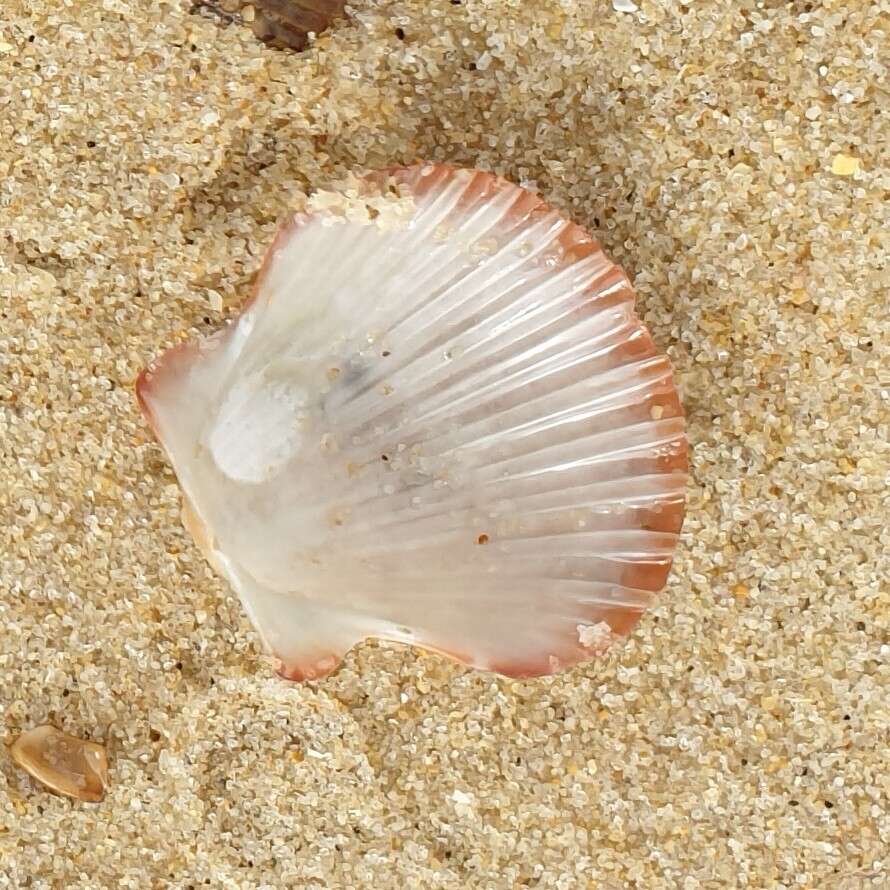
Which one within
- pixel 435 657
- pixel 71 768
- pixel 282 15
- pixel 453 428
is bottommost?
pixel 71 768

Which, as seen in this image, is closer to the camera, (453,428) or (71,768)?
(453,428)

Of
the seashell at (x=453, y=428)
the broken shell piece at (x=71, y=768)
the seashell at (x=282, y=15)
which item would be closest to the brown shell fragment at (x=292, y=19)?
the seashell at (x=282, y=15)

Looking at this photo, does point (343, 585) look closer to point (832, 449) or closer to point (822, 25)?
point (832, 449)

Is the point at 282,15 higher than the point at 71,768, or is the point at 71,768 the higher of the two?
the point at 282,15

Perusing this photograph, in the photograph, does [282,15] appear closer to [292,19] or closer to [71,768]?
[292,19]

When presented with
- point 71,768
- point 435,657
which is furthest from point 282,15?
point 71,768

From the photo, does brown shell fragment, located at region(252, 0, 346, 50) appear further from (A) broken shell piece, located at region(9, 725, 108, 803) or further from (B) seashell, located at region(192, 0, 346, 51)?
(A) broken shell piece, located at region(9, 725, 108, 803)
